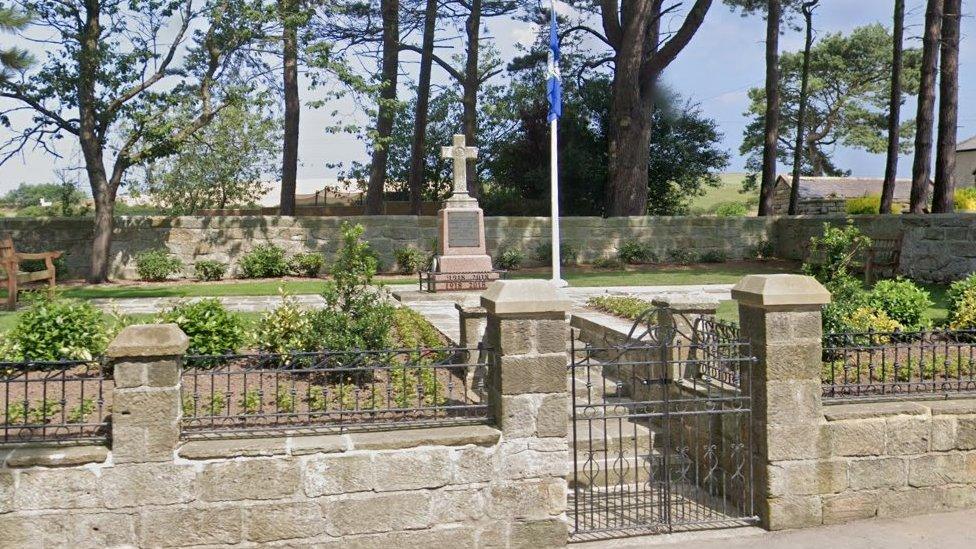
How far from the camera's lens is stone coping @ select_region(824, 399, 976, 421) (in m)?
6.17

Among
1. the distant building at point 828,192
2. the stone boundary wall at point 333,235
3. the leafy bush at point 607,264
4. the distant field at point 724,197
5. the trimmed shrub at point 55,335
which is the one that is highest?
the distant field at point 724,197

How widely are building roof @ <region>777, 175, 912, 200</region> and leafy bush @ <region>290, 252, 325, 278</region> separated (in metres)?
25.4

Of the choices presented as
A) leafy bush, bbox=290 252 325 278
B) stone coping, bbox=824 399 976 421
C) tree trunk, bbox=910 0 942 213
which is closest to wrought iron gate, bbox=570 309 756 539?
stone coping, bbox=824 399 976 421

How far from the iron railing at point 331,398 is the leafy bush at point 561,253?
53.3 feet

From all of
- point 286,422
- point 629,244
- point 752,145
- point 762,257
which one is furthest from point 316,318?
point 752,145

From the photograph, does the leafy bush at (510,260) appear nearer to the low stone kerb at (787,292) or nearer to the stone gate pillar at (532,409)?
the low stone kerb at (787,292)

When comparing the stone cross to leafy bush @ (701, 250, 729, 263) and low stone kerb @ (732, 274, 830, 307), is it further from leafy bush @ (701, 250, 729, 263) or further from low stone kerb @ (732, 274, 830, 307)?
low stone kerb @ (732, 274, 830, 307)

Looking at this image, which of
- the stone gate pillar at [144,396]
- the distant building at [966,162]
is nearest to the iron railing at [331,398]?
the stone gate pillar at [144,396]

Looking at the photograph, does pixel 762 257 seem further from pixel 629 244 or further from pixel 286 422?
pixel 286 422

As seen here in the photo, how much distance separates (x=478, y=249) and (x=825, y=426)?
40.4ft

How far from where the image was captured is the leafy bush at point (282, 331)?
735cm

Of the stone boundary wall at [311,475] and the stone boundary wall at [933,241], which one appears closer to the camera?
the stone boundary wall at [311,475]

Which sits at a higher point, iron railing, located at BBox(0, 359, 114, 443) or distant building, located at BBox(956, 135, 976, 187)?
distant building, located at BBox(956, 135, 976, 187)

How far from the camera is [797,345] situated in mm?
6043
